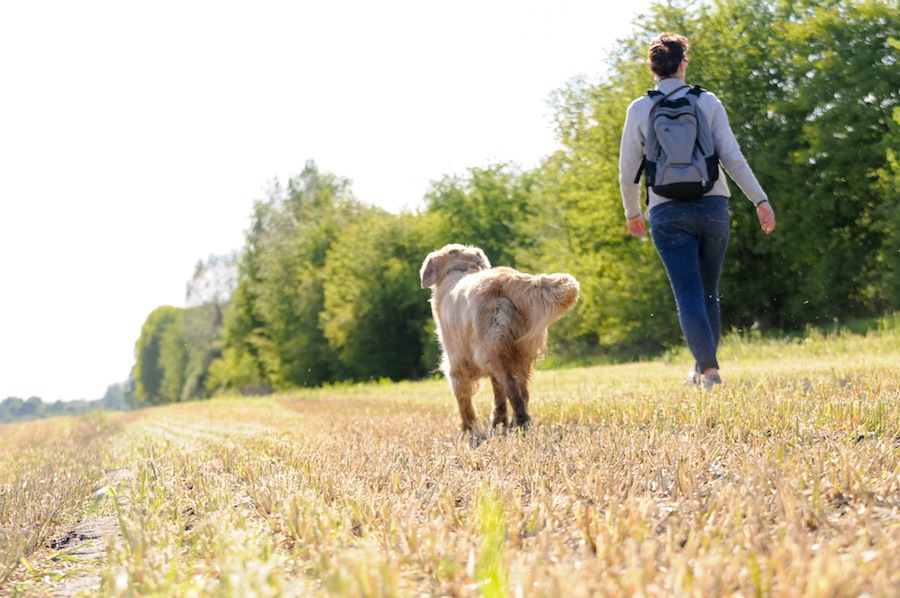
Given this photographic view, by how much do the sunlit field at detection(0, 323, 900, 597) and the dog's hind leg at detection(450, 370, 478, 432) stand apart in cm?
111

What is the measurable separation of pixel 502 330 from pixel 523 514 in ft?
9.93

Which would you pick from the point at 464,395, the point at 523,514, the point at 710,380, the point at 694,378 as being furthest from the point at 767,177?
the point at 523,514

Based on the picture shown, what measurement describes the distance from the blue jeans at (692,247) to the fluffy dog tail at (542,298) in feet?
3.44

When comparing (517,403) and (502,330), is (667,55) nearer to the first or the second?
(502,330)

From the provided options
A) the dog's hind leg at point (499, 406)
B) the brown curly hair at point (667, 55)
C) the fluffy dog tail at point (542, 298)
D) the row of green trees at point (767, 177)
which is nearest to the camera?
the fluffy dog tail at point (542, 298)

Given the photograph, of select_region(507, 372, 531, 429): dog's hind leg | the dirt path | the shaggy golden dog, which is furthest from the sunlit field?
the shaggy golden dog

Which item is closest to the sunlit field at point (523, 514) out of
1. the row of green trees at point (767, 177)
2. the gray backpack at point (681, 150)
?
the gray backpack at point (681, 150)

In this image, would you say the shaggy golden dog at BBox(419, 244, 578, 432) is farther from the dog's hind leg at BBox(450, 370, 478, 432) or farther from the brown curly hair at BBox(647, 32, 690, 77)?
the brown curly hair at BBox(647, 32, 690, 77)

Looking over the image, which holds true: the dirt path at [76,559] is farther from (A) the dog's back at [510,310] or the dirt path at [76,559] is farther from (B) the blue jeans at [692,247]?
(B) the blue jeans at [692,247]

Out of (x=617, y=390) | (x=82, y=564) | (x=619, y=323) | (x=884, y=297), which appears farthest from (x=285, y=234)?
(x=82, y=564)

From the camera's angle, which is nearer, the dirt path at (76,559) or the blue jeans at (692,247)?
the dirt path at (76,559)

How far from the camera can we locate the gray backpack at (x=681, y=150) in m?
5.89

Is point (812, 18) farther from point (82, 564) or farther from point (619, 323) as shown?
point (82, 564)

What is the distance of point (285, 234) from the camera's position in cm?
5128
